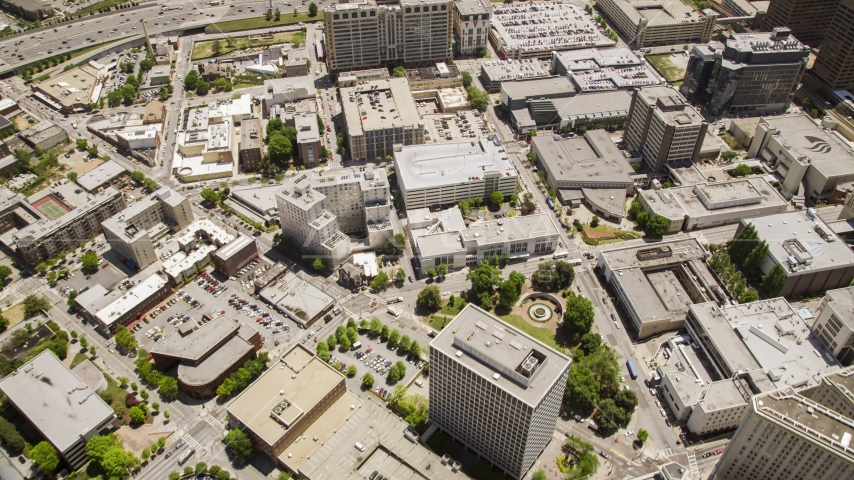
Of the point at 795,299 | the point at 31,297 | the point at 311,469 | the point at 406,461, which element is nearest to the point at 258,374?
the point at 311,469

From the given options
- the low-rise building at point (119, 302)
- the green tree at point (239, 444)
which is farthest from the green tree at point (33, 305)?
the green tree at point (239, 444)

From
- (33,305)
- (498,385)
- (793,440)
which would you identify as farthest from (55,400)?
(793,440)

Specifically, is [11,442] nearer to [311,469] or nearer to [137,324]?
[137,324]

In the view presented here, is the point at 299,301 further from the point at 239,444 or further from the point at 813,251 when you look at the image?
the point at 813,251

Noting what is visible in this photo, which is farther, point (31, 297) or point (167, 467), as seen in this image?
point (31, 297)

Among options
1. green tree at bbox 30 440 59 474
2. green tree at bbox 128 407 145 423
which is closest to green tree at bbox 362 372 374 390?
green tree at bbox 128 407 145 423

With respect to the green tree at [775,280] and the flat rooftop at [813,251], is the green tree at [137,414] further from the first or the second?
the flat rooftop at [813,251]

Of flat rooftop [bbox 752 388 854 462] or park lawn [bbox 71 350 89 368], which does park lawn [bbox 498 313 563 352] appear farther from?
park lawn [bbox 71 350 89 368]
